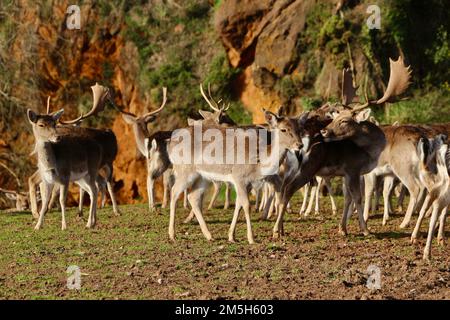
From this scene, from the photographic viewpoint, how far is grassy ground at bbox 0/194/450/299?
9047 millimetres

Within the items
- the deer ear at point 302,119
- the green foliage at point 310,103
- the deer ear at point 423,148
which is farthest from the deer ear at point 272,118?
the green foliage at point 310,103

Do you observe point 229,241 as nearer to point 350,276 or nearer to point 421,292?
point 350,276

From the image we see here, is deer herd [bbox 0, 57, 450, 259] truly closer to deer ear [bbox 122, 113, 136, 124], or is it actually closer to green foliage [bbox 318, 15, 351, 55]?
deer ear [bbox 122, 113, 136, 124]

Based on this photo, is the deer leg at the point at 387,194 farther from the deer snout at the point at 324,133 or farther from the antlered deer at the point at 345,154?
the deer snout at the point at 324,133

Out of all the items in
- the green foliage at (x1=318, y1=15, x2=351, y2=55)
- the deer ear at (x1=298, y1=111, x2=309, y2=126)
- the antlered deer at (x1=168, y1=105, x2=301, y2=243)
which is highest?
the green foliage at (x1=318, y1=15, x2=351, y2=55)

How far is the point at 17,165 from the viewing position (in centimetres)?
2309

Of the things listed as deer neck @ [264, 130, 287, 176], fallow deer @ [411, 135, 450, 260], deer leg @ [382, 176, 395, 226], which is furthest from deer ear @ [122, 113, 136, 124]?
fallow deer @ [411, 135, 450, 260]

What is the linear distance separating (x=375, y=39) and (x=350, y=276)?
44.5 feet

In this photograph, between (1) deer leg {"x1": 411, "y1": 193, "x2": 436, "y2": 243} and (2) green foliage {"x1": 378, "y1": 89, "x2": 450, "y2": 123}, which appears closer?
(1) deer leg {"x1": 411, "y1": 193, "x2": 436, "y2": 243}

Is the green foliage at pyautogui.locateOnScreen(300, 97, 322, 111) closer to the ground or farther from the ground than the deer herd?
farther from the ground

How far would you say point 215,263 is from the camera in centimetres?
1048

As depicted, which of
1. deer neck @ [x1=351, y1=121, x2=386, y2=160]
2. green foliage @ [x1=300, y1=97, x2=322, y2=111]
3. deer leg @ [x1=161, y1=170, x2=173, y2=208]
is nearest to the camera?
deer neck @ [x1=351, y1=121, x2=386, y2=160]

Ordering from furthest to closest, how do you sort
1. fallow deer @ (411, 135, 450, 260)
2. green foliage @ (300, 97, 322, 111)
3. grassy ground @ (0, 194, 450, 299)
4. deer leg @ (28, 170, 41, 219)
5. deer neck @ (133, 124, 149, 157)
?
green foliage @ (300, 97, 322, 111), deer neck @ (133, 124, 149, 157), deer leg @ (28, 170, 41, 219), fallow deer @ (411, 135, 450, 260), grassy ground @ (0, 194, 450, 299)

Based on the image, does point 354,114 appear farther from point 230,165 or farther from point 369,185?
point 230,165
